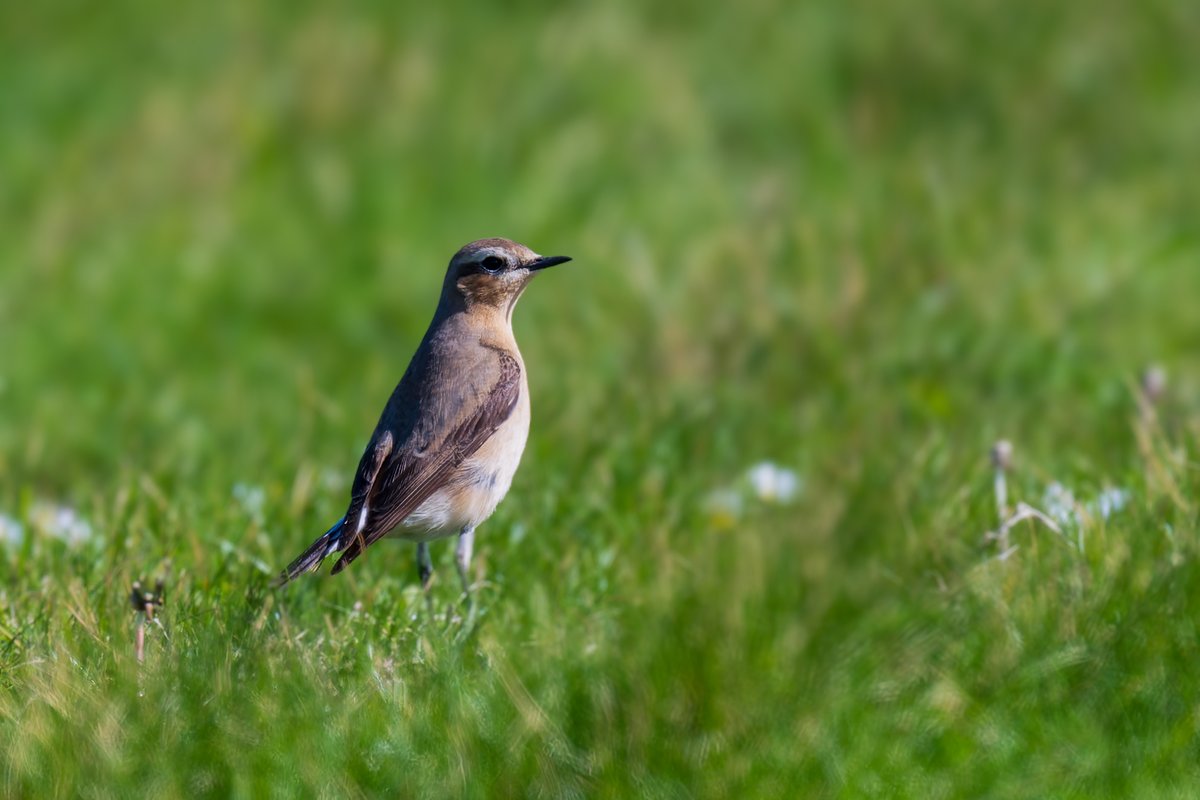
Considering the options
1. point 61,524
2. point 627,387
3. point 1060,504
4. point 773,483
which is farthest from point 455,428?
point 627,387

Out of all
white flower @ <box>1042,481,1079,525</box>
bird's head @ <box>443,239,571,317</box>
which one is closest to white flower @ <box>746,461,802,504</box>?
white flower @ <box>1042,481,1079,525</box>

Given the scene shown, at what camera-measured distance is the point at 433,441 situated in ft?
15.6

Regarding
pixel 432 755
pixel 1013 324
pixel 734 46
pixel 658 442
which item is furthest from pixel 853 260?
pixel 432 755

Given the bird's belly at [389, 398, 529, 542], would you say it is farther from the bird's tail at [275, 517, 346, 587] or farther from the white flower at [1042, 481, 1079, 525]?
the white flower at [1042, 481, 1079, 525]

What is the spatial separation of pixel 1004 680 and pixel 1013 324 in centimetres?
390

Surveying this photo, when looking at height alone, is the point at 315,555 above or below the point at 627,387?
above

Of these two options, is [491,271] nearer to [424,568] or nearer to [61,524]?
[424,568]

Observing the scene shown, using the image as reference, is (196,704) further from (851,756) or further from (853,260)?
(853,260)

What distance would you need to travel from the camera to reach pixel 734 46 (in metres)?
11.8

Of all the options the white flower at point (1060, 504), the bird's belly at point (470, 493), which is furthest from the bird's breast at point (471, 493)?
the white flower at point (1060, 504)

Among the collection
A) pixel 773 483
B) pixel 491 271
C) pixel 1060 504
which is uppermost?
pixel 491 271

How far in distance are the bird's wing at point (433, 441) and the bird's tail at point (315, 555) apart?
45mm

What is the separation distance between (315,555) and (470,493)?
47 centimetres

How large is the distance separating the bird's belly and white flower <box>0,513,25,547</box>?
1471mm
